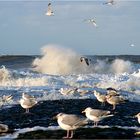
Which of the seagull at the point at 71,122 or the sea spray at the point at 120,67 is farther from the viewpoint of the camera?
the sea spray at the point at 120,67

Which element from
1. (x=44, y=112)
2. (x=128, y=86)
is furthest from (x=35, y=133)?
(x=128, y=86)

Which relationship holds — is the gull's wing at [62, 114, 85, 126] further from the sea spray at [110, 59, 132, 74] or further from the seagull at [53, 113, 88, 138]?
the sea spray at [110, 59, 132, 74]

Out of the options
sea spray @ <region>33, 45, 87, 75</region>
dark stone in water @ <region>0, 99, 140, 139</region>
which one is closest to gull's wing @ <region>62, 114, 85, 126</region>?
dark stone in water @ <region>0, 99, 140, 139</region>

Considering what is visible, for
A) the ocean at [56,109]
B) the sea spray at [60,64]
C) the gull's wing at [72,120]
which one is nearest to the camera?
the gull's wing at [72,120]

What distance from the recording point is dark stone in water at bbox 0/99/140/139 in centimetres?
1628

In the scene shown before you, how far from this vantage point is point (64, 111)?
23.1 meters

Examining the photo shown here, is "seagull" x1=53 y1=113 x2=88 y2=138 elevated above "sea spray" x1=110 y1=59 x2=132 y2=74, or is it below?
below

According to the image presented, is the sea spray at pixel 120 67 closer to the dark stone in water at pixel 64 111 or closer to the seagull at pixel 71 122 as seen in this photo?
the dark stone in water at pixel 64 111

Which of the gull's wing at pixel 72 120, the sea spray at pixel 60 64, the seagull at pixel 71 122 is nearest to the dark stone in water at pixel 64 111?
the seagull at pixel 71 122

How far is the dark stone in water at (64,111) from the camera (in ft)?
53.4

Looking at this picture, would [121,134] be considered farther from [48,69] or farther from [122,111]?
[48,69]

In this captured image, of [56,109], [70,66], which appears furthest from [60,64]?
[56,109]

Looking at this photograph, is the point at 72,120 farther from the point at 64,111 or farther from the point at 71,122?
the point at 64,111

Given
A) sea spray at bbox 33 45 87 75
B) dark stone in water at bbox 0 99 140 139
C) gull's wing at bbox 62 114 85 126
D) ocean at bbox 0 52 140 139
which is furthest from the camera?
sea spray at bbox 33 45 87 75
